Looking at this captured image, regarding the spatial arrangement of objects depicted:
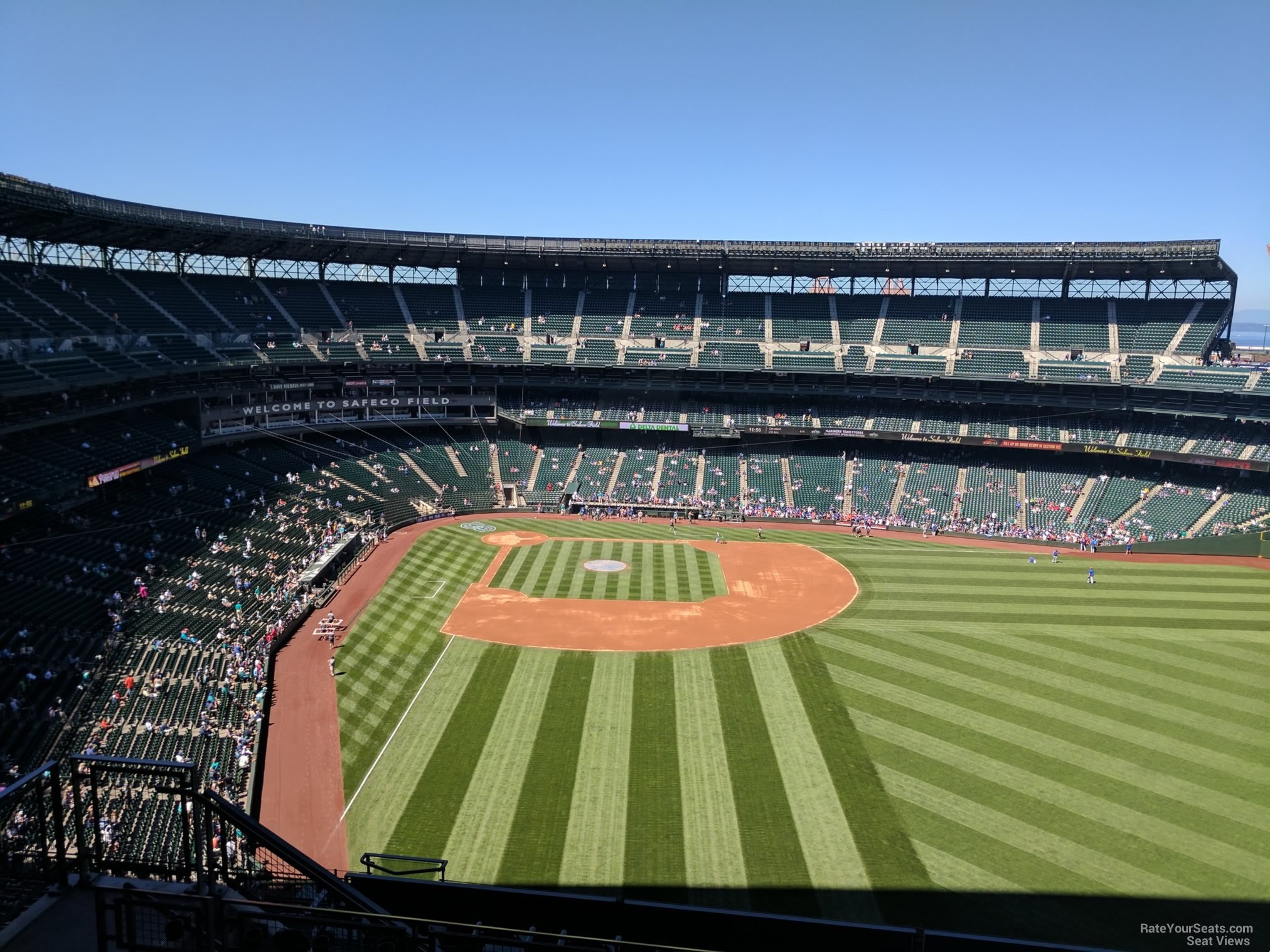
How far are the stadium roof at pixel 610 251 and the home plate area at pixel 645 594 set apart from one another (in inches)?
1173

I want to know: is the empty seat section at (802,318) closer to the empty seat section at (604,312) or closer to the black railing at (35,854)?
the empty seat section at (604,312)

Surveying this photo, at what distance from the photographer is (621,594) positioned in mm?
40656

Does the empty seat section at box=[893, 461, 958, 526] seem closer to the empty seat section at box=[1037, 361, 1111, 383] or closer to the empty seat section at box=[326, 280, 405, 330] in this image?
the empty seat section at box=[1037, 361, 1111, 383]

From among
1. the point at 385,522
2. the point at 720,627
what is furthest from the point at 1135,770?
the point at 385,522

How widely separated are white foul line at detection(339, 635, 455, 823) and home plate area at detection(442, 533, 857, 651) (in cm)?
201

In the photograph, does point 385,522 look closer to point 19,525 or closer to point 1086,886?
point 19,525

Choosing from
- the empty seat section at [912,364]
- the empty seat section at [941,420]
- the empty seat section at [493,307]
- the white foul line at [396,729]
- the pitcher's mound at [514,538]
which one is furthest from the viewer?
the empty seat section at [493,307]

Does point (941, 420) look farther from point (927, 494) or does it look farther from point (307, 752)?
point (307, 752)

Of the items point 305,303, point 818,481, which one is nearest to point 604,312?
point 818,481

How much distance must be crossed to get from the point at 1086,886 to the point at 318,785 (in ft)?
70.0

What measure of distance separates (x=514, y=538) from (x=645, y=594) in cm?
1417

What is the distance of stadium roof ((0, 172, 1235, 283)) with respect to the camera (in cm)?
5153

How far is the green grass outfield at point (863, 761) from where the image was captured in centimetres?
1914

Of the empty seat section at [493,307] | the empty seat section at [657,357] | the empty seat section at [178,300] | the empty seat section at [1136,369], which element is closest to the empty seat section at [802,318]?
the empty seat section at [657,357]
